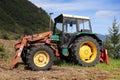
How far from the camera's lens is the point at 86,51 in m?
17.3

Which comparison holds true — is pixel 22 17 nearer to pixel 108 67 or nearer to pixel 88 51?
pixel 88 51

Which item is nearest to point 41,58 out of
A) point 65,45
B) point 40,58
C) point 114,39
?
point 40,58

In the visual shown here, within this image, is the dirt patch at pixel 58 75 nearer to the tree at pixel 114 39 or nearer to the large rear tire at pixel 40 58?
the large rear tire at pixel 40 58

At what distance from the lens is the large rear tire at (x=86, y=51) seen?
1664 cm

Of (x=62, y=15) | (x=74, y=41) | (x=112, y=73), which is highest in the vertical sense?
(x=62, y=15)

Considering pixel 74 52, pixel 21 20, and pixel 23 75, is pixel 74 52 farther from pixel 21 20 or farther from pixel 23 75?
pixel 21 20

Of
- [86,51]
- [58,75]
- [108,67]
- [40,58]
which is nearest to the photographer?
[58,75]

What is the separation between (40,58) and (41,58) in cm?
5

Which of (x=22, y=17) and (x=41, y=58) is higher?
(x=22, y=17)

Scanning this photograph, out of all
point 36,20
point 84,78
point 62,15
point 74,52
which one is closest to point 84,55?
point 74,52

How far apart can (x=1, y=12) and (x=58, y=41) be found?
152 feet

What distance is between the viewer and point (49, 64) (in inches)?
605

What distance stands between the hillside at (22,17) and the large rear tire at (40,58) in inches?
1476

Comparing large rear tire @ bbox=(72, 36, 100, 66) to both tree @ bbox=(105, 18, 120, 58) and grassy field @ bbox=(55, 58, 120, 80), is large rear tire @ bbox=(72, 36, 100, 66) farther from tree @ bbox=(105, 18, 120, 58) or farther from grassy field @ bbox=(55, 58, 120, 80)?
tree @ bbox=(105, 18, 120, 58)
